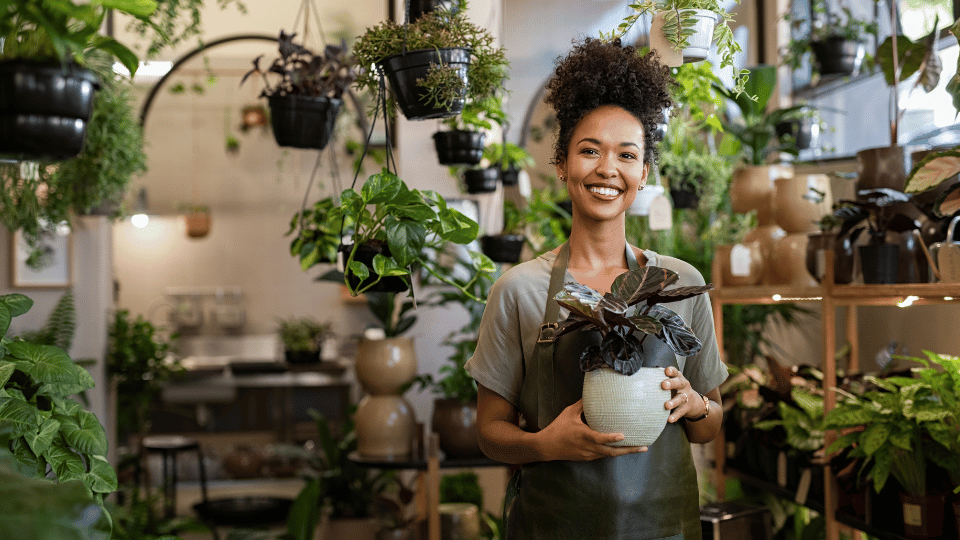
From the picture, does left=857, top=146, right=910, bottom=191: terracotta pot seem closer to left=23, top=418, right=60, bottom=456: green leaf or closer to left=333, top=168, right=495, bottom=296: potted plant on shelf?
left=333, top=168, right=495, bottom=296: potted plant on shelf

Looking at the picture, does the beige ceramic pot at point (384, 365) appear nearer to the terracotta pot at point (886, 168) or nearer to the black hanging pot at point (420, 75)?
the black hanging pot at point (420, 75)

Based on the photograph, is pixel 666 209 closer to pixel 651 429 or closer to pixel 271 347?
pixel 651 429

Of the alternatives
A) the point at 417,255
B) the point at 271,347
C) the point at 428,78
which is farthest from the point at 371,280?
the point at 271,347

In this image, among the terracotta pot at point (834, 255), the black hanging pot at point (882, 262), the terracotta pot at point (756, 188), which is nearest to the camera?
the black hanging pot at point (882, 262)

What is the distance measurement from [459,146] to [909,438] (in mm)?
1493

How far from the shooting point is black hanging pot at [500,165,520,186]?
10.7 feet

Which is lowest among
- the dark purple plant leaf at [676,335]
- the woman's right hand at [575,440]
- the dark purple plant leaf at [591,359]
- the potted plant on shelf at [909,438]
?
the potted plant on shelf at [909,438]

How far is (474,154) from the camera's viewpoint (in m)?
2.57

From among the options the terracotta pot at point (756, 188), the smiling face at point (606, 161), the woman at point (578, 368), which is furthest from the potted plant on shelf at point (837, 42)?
A: the smiling face at point (606, 161)

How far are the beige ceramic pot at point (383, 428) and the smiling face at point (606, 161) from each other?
6.34ft

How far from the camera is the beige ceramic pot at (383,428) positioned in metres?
3.03

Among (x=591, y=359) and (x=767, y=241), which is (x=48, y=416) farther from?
(x=767, y=241)

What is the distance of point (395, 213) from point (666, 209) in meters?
1.11

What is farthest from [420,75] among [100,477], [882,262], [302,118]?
[882,262]
